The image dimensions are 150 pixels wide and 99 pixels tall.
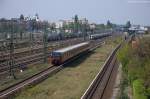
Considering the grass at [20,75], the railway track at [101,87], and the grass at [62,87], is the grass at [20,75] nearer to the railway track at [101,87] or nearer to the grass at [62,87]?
the grass at [62,87]

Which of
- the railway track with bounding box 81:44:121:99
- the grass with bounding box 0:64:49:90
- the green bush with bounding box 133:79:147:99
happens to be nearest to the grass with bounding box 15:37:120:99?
the railway track with bounding box 81:44:121:99

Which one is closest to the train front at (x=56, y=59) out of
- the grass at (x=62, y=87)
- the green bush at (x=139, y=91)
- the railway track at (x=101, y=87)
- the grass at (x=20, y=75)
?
the grass at (x=20, y=75)

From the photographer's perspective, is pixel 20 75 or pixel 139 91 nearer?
pixel 139 91

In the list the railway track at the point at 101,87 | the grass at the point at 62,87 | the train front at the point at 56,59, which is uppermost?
the train front at the point at 56,59

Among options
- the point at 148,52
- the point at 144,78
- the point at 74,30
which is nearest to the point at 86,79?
the point at 148,52

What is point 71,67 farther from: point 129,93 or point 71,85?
point 129,93

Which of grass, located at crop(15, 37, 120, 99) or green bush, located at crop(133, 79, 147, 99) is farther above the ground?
green bush, located at crop(133, 79, 147, 99)

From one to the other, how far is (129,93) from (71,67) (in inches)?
723

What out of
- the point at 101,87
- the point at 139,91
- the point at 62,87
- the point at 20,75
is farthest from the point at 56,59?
the point at 139,91

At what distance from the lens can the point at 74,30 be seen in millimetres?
157375

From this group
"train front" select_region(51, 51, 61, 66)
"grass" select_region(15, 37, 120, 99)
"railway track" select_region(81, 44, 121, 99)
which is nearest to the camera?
"grass" select_region(15, 37, 120, 99)

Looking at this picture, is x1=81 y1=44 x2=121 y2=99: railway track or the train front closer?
x1=81 y1=44 x2=121 y2=99: railway track

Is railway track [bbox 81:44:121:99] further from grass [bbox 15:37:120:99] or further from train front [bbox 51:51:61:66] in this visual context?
train front [bbox 51:51:61:66]

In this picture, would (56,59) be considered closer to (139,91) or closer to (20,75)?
(20,75)
